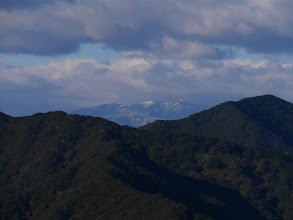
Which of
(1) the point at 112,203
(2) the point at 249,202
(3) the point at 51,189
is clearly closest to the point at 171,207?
(1) the point at 112,203

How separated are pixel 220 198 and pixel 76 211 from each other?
162ft

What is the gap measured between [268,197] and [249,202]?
859 centimetres

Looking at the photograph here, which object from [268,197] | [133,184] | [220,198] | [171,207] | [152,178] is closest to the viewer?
[171,207]

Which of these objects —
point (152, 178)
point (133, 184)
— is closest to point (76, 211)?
point (133, 184)

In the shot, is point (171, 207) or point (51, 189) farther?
point (51, 189)

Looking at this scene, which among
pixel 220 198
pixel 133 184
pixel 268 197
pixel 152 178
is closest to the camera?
pixel 133 184

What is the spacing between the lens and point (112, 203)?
488 feet

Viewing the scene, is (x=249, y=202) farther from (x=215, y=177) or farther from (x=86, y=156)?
(x=86, y=156)

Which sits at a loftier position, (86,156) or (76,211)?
(86,156)

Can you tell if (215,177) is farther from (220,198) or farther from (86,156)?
(86,156)

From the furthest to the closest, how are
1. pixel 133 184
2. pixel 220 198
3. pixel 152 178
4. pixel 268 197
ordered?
pixel 268 197
pixel 220 198
pixel 152 178
pixel 133 184

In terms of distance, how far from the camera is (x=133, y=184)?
512 feet

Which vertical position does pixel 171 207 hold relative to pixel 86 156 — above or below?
below

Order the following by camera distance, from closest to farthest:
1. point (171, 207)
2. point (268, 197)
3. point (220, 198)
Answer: point (171, 207) < point (220, 198) < point (268, 197)
